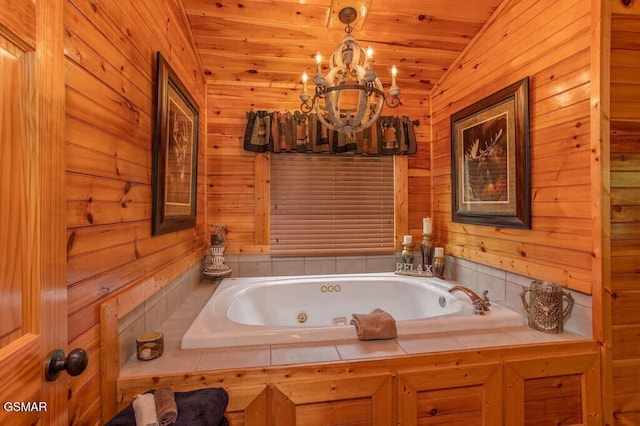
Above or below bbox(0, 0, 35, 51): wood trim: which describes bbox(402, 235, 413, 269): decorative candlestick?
below

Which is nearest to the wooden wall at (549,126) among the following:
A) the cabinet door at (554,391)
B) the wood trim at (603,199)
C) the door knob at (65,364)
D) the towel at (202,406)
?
the wood trim at (603,199)

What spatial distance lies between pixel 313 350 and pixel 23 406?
3.06 feet

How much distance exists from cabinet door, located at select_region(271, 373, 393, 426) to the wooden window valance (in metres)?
1.83

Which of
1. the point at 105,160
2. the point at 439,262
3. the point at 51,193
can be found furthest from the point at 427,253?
the point at 51,193

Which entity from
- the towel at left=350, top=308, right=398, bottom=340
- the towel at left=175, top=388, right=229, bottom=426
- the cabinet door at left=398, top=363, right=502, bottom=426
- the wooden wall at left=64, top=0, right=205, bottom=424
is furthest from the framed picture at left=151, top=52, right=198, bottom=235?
the cabinet door at left=398, top=363, right=502, bottom=426

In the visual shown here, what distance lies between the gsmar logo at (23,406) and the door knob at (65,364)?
1.9 inches

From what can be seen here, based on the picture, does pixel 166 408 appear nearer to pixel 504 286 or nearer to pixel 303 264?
pixel 303 264

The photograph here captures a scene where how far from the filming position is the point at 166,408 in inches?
35.6

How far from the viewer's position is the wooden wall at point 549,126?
4.66ft

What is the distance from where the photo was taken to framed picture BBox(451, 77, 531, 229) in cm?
174

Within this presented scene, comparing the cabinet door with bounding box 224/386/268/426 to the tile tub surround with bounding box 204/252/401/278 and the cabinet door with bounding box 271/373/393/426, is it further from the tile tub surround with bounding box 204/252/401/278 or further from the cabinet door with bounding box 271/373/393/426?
the tile tub surround with bounding box 204/252/401/278

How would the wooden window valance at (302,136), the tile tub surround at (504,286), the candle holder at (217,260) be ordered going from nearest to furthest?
1. the tile tub surround at (504,286)
2. the candle holder at (217,260)
3. the wooden window valance at (302,136)

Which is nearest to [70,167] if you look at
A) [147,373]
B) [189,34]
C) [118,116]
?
[118,116]

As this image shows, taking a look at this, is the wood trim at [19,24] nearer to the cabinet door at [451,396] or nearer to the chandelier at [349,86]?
the chandelier at [349,86]
